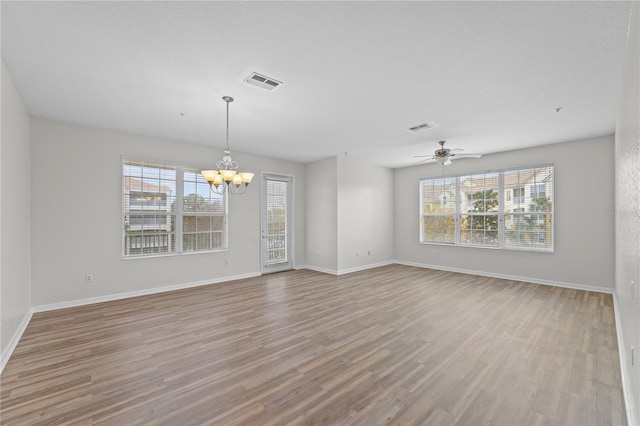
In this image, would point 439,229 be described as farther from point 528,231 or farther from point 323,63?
point 323,63

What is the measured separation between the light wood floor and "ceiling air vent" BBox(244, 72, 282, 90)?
2.74 m

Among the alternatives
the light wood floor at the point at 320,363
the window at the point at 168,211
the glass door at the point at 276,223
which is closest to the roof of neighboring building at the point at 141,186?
the window at the point at 168,211

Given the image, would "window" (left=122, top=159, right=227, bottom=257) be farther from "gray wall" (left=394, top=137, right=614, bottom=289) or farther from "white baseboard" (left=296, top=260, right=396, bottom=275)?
"gray wall" (left=394, top=137, right=614, bottom=289)

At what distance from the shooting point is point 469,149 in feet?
19.1

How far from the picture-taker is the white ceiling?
195cm

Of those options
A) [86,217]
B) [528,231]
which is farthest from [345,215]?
[86,217]

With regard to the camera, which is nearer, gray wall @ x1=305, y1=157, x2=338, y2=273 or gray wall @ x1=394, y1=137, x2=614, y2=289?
gray wall @ x1=394, y1=137, x2=614, y2=289

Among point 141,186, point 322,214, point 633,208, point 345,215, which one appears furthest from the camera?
point 322,214

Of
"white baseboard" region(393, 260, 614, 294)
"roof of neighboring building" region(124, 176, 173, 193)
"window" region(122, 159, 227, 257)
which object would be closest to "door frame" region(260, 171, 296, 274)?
"window" region(122, 159, 227, 257)

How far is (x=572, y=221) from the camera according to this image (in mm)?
5191

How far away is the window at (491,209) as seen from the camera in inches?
220

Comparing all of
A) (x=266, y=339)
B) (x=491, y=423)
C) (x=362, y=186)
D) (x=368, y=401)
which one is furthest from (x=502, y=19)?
(x=362, y=186)

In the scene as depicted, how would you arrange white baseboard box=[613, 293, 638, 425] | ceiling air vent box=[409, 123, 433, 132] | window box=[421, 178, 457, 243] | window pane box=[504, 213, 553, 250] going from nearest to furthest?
white baseboard box=[613, 293, 638, 425] → ceiling air vent box=[409, 123, 433, 132] → window pane box=[504, 213, 553, 250] → window box=[421, 178, 457, 243]

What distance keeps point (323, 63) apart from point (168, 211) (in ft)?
13.3
